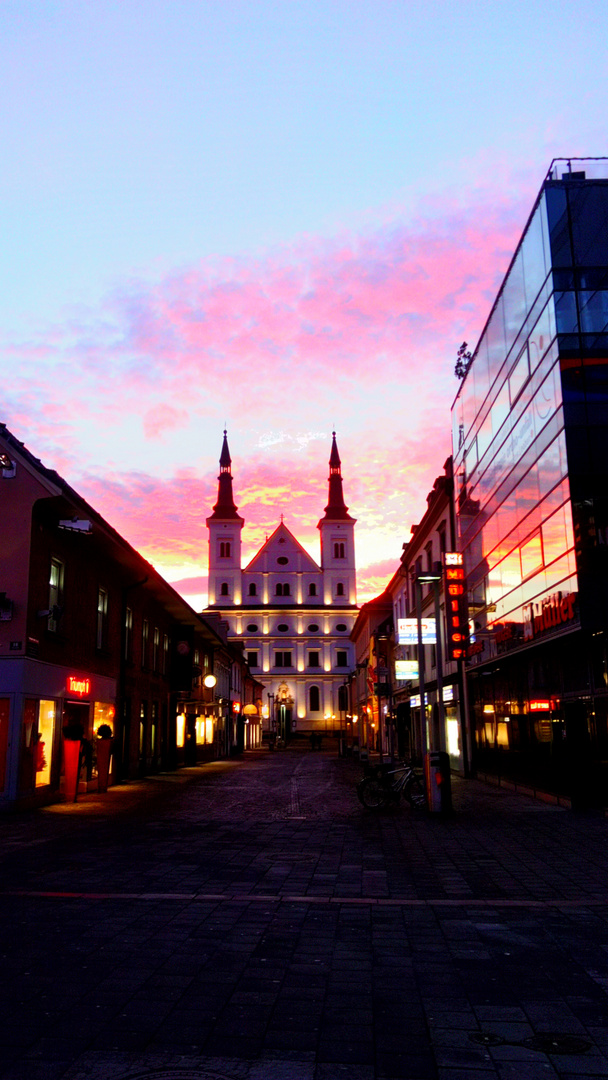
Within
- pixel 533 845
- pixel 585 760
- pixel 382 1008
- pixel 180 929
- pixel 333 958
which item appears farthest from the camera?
pixel 585 760

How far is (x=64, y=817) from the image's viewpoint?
16516 millimetres

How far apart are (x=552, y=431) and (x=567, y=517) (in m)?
2.27

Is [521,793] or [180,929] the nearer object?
[180,929]

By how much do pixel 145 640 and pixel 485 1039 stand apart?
26805 millimetres

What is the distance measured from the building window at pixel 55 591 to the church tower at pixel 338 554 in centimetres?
8996

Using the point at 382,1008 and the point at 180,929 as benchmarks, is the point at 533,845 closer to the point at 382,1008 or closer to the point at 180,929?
the point at 180,929

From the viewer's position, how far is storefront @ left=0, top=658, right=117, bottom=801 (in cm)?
1742

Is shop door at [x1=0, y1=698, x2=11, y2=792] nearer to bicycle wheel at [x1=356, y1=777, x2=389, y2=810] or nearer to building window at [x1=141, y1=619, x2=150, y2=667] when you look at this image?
bicycle wheel at [x1=356, y1=777, x2=389, y2=810]

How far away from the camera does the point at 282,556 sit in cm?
11212

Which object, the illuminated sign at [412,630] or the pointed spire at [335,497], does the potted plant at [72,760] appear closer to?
the illuminated sign at [412,630]

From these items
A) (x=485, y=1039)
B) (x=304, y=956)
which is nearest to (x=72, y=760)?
(x=304, y=956)

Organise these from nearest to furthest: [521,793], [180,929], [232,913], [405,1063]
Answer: [405,1063], [180,929], [232,913], [521,793]

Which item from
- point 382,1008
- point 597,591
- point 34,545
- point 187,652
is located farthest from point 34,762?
point 187,652

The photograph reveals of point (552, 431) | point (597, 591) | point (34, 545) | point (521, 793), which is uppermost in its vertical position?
→ point (552, 431)
